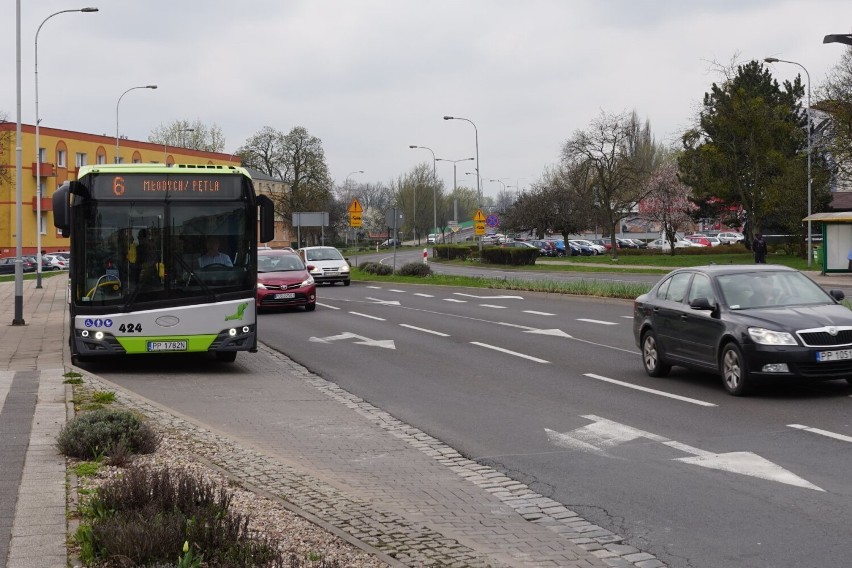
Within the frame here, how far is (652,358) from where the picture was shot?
14406 millimetres

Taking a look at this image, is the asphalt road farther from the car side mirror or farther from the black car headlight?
the car side mirror

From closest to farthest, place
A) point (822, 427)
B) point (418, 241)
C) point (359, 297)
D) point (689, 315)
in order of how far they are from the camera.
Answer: point (822, 427), point (689, 315), point (359, 297), point (418, 241)

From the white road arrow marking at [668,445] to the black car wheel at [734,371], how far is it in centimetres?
193

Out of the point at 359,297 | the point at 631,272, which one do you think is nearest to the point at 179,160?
the point at 631,272

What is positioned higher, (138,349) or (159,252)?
(159,252)

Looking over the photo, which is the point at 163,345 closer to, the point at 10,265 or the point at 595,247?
the point at 10,265

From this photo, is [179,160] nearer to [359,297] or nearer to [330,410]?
[359,297]

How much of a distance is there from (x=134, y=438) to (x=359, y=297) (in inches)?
1034

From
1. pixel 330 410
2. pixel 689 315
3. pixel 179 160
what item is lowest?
pixel 330 410

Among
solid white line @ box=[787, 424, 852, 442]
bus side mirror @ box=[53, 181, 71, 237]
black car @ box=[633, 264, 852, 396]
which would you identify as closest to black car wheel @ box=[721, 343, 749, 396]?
black car @ box=[633, 264, 852, 396]

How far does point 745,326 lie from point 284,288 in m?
17.4

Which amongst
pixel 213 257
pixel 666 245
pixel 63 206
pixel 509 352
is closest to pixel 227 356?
pixel 213 257

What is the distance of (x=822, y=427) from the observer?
1017cm

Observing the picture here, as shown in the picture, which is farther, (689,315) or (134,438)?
(689,315)
